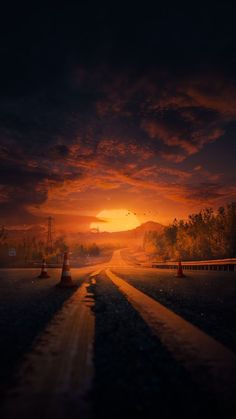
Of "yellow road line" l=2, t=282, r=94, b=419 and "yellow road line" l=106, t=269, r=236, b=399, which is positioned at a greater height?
"yellow road line" l=2, t=282, r=94, b=419

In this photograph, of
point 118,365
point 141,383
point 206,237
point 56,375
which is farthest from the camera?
point 206,237

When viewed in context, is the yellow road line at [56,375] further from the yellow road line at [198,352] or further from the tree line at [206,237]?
the tree line at [206,237]

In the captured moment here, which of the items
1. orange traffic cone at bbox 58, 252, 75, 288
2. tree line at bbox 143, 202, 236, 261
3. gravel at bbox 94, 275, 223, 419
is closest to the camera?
gravel at bbox 94, 275, 223, 419

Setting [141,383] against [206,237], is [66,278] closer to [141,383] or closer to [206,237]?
[141,383]

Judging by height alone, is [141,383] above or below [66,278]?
below

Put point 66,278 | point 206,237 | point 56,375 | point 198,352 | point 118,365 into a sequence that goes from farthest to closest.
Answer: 1. point 206,237
2. point 66,278
3. point 198,352
4. point 118,365
5. point 56,375

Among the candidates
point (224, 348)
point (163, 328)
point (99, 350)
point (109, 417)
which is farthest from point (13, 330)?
point (109, 417)

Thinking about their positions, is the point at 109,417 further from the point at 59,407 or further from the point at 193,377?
the point at 193,377

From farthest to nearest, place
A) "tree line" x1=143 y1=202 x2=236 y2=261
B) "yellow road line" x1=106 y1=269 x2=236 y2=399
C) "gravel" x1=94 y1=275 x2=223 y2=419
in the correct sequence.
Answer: "tree line" x1=143 y1=202 x2=236 y2=261
"yellow road line" x1=106 y1=269 x2=236 y2=399
"gravel" x1=94 y1=275 x2=223 y2=419

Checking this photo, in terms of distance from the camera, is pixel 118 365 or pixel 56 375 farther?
pixel 118 365

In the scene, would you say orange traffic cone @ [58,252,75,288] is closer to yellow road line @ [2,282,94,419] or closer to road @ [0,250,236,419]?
road @ [0,250,236,419]

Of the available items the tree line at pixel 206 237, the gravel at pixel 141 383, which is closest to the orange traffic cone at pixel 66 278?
the gravel at pixel 141 383

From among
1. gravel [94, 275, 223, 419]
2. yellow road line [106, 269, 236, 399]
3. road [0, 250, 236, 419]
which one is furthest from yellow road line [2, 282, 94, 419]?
yellow road line [106, 269, 236, 399]

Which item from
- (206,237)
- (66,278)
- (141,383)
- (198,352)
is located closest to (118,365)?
(141,383)
